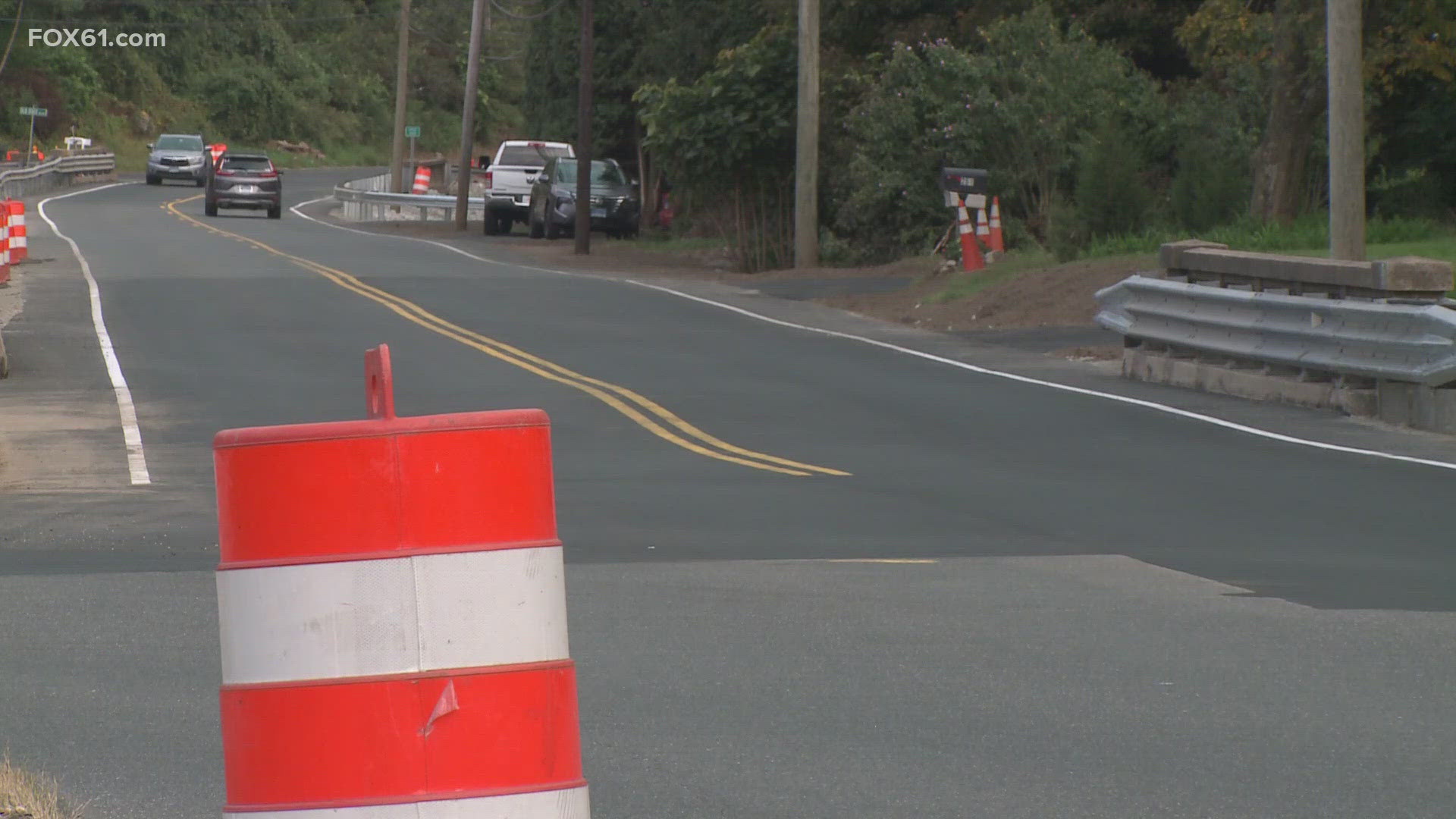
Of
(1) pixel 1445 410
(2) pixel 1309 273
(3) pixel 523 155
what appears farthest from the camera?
(3) pixel 523 155

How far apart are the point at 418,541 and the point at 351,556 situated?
0.41 feet

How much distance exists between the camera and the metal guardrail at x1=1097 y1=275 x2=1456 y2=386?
561 inches

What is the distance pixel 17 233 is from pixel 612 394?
17.1m

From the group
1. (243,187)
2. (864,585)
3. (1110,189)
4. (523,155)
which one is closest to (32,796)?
(864,585)

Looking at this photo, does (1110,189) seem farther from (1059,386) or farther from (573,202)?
(573,202)

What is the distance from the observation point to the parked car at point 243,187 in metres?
51.1

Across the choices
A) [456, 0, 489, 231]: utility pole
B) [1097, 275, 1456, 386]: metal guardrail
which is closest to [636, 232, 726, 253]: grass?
[456, 0, 489, 231]: utility pole

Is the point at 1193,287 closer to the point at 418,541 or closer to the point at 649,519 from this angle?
the point at 649,519

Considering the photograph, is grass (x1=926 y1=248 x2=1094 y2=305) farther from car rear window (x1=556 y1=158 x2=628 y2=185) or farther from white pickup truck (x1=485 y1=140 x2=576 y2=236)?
white pickup truck (x1=485 y1=140 x2=576 y2=236)

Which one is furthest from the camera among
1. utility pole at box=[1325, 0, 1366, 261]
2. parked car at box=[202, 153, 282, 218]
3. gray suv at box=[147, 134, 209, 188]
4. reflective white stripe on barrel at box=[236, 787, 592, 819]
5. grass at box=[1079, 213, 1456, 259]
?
gray suv at box=[147, 134, 209, 188]

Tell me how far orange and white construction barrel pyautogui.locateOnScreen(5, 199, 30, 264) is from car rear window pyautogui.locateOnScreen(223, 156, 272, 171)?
2044 cm

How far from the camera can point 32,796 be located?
17.6 ft

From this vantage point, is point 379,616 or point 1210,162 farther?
point 1210,162

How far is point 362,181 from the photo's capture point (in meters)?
71.2
